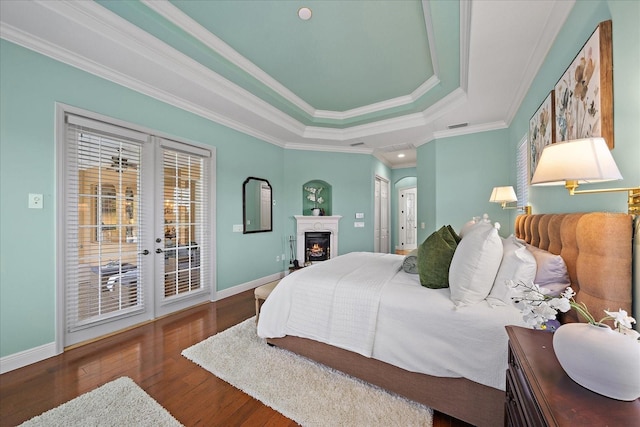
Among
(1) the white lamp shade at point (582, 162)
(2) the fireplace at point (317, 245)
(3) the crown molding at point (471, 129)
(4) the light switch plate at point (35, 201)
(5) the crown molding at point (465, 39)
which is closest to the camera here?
(1) the white lamp shade at point (582, 162)

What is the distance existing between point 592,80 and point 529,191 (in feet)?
5.27

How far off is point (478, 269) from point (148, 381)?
2.42 meters

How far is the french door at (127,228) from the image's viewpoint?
2.42m

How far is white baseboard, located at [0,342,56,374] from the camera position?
2.02m

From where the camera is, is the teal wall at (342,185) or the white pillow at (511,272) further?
the teal wall at (342,185)

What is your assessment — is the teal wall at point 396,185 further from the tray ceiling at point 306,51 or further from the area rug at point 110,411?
the area rug at point 110,411

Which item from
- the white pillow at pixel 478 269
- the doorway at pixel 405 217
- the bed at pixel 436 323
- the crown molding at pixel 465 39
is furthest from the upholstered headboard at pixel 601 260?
the doorway at pixel 405 217

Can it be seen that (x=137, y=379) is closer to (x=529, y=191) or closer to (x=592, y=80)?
(x=592, y=80)

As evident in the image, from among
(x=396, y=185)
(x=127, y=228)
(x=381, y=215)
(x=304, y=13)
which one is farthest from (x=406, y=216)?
(x=127, y=228)

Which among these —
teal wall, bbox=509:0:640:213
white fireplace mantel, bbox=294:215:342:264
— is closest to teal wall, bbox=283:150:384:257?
white fireplace mantel, bbox=294:215:342:264

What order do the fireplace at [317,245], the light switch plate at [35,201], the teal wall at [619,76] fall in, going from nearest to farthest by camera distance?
the teal wall at [619,76] < the light switch plate at [35,201] < the fireplace at [317,245]

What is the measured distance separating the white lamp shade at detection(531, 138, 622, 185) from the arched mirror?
12.7ft

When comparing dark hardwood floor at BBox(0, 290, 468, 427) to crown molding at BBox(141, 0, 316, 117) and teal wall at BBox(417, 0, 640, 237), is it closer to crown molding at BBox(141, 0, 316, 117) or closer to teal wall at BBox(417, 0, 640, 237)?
teal wall at BBox(417, 0, 640, 237)

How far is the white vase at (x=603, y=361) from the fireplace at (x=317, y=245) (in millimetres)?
4719
